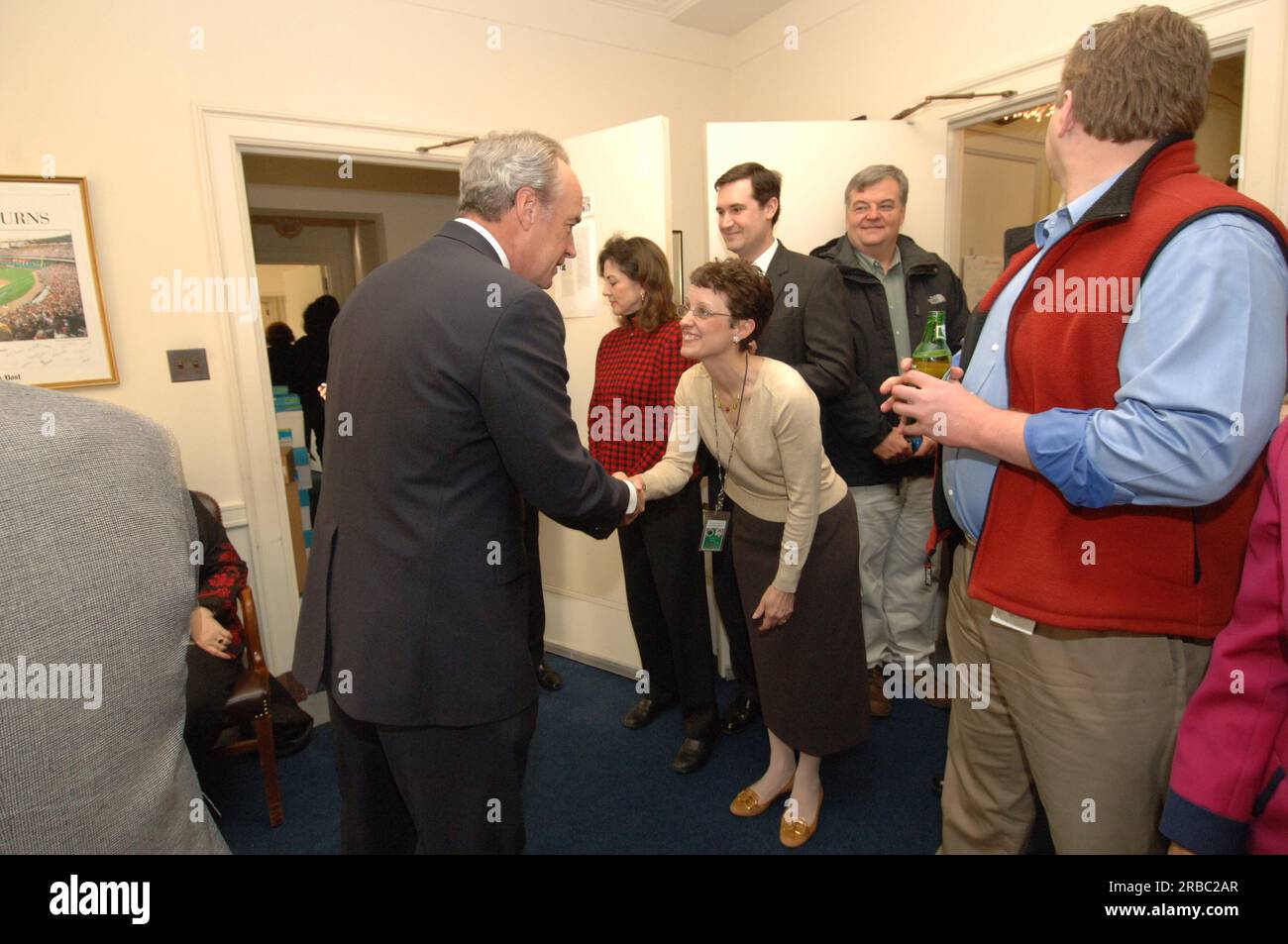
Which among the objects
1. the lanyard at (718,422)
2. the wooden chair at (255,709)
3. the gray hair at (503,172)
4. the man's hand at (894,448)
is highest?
the gray hair at (503,172)

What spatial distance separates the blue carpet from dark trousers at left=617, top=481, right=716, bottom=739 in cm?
22

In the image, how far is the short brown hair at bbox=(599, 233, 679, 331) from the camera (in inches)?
98.7

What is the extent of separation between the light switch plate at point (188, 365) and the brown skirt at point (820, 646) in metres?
2.20

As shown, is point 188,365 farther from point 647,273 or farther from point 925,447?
point 925,447

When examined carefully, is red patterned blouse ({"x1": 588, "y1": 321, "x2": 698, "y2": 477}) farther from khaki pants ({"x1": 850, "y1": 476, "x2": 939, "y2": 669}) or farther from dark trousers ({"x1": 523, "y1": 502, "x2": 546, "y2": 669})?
khaki pants ({"x1": 850, "y1": 476, "x2": 939, "y2": 669})

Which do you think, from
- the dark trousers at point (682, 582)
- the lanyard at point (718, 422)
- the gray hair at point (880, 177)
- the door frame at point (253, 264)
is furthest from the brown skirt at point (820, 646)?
the door frame at point (253, 264)

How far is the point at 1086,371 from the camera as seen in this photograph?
3.52ft

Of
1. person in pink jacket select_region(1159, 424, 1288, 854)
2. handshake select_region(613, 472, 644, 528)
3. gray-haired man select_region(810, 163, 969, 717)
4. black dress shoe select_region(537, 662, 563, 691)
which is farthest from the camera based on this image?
black dress shoe select_region(537, 662, 563, 691)

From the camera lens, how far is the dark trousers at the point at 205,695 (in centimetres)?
214

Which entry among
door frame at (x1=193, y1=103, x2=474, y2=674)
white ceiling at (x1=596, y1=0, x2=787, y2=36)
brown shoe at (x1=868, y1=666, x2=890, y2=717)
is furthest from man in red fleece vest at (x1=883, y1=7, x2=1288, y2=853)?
white ceiling at (x1=596, y1=0, x2=787, y2=36)

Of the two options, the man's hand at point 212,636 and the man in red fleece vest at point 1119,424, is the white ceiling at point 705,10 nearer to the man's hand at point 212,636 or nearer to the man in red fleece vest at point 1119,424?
the man in red fleece vest at point 1119,424
